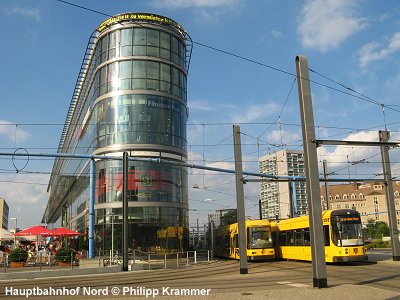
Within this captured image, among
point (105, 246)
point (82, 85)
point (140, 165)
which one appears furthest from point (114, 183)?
point (82, 85)

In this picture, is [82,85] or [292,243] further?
[82,85]

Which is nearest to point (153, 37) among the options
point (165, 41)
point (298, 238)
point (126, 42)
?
point (165, 41)

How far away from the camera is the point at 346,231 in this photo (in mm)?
23125

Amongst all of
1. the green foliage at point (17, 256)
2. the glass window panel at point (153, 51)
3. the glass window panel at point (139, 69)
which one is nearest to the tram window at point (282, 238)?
the green foliage at point (17, 256)

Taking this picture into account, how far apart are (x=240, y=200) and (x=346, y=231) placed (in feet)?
20.9

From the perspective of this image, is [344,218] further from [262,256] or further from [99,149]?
[99,149]

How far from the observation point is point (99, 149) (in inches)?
1549

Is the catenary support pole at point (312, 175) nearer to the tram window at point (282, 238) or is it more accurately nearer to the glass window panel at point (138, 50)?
the tram window at point (282, 238)

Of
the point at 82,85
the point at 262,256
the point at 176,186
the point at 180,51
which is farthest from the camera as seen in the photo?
the point at 82,85

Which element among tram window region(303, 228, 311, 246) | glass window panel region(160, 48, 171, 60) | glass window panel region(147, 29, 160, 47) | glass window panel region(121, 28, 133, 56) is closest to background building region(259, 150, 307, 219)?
tram window region(303, 228, 311, 246)

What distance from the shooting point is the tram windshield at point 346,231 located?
75.4 feet

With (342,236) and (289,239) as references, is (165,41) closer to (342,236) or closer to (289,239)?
(289,239)

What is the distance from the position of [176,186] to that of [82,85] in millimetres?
21402

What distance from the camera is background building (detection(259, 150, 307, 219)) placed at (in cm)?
4297
